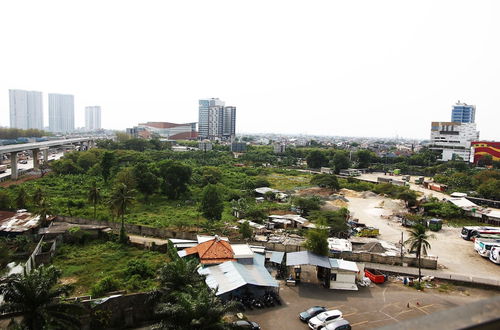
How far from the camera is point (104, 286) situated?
1356 cm

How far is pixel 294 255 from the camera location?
54.5 ft

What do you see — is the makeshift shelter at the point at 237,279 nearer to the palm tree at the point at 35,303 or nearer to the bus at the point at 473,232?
the palm tree at the point at 35,303

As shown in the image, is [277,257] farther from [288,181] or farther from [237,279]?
[288,181]

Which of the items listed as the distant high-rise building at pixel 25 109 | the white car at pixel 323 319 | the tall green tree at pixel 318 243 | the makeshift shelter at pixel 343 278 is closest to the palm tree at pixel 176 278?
the white car at pixel 323 319

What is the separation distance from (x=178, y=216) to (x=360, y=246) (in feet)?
44.1

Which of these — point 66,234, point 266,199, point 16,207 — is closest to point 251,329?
point 66,234

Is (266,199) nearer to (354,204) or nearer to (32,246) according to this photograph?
(354,204)

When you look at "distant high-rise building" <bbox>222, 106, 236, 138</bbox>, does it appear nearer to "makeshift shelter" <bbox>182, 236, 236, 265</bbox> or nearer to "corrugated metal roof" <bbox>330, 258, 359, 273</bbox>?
"makeshift shelter" <bbox>182, 236, 236, 265</bbox>

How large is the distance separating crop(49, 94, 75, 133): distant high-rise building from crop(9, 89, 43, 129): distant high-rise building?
49.7 ft

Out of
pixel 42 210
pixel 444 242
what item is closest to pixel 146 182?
pixel 42 210

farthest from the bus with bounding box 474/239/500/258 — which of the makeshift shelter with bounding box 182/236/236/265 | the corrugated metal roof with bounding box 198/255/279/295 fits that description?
the makeshift shelter with bounding box 182/236/236/265

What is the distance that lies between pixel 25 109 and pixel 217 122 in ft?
257

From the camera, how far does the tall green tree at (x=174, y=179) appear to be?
106ft

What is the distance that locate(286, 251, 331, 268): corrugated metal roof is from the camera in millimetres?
15617
